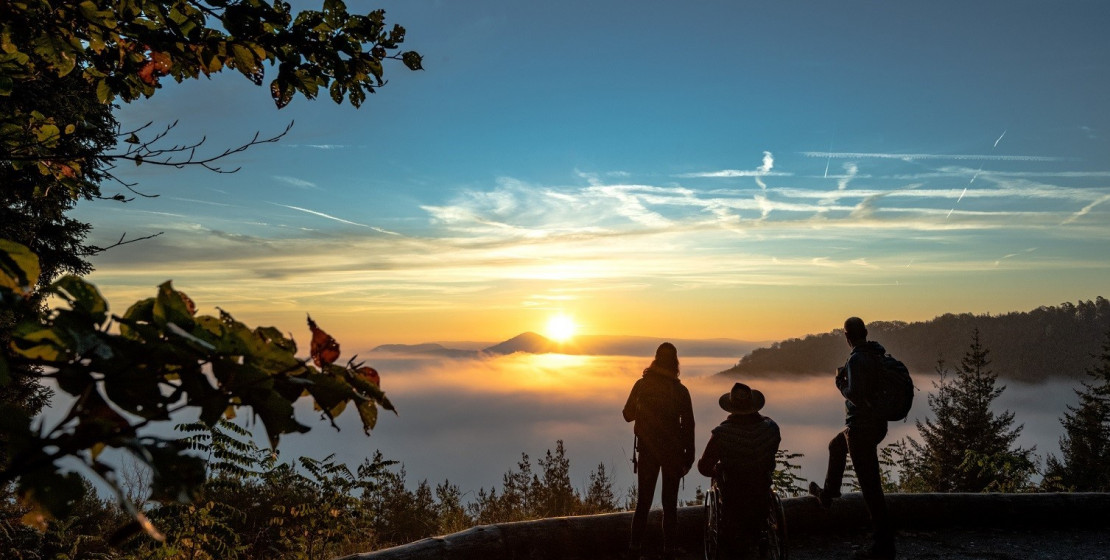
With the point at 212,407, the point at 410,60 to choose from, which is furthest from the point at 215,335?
the point at 410,60

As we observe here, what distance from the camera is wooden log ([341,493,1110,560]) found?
20.2 feet

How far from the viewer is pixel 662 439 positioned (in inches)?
269

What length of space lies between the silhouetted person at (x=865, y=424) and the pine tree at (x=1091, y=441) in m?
39.4

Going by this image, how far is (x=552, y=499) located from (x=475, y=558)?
4.53 m

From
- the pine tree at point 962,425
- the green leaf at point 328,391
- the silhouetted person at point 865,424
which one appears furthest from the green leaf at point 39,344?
the pine tree at point 962,425

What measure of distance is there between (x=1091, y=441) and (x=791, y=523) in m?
49.3

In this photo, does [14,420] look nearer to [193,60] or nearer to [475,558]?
[193,60]

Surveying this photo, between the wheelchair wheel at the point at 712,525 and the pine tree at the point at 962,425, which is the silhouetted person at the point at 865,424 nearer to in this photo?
the wheelchair wheel at the point at 712,525

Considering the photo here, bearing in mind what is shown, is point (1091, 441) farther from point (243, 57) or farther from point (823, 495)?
point (243, 57)

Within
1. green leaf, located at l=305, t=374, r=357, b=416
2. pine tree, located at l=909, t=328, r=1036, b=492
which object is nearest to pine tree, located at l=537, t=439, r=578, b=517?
green leaf, located at l=305, t=374, r=357, b=416

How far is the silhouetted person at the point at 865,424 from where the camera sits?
21.8ft

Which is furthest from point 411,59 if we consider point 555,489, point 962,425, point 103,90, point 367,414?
point 962,425

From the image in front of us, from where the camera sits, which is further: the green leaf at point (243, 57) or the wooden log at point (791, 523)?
the wooden log at point (791, 523)

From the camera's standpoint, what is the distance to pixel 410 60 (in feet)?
11.8
